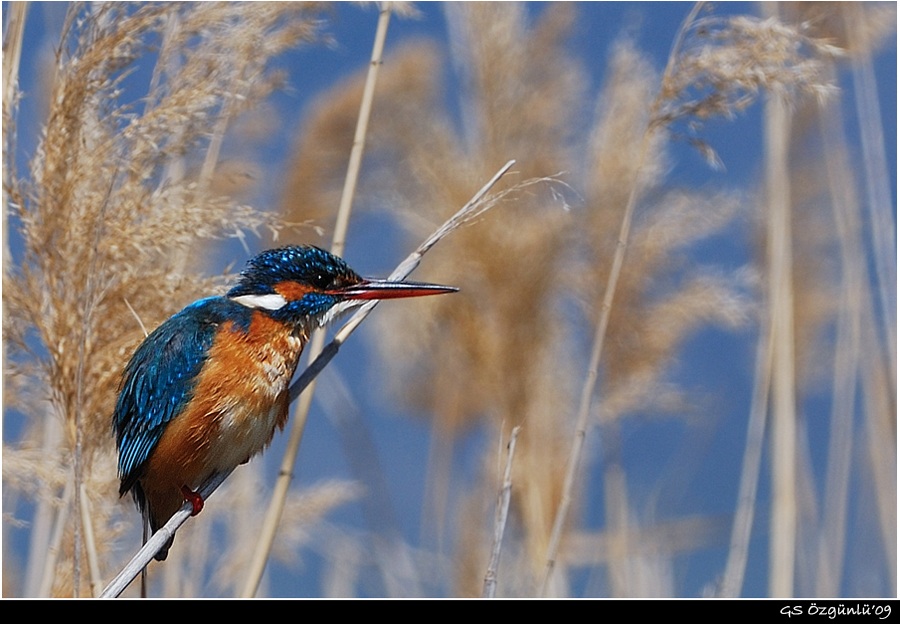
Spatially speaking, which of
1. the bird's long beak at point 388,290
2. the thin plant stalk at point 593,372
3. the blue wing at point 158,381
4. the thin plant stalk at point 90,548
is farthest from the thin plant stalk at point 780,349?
the thin plant stalk at point 90,548

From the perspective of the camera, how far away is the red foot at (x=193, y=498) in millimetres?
1840

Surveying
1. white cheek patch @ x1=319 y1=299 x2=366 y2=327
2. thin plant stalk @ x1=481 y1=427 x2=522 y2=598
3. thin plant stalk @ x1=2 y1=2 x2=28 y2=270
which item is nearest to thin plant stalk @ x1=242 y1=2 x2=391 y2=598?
white cheek patch @ x1=319 y1=299 x2=366 y2=327

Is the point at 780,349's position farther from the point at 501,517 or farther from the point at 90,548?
the point at 90,548

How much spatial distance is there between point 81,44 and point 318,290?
0.64m

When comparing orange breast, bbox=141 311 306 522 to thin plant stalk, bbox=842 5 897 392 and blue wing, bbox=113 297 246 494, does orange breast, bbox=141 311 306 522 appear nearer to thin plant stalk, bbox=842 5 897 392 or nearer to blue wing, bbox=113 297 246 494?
blue wing, bbox=113 297 246 494

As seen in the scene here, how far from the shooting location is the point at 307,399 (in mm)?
1955

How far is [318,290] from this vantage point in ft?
6.31

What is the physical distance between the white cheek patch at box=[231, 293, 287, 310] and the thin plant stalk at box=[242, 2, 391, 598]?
3.5 inches

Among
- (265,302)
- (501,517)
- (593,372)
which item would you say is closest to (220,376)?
(265,302)

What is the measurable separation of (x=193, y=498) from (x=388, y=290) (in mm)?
518

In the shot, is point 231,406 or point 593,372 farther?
point 593,372

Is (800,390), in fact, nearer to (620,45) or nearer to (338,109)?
(620,45)

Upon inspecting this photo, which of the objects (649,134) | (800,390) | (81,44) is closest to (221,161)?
(81,44)

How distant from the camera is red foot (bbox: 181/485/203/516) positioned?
1840 mm
